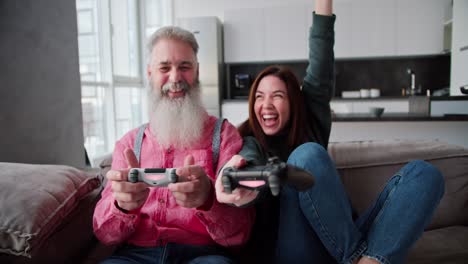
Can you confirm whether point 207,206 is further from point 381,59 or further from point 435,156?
point 381,59

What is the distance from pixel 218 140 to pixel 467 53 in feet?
13.8

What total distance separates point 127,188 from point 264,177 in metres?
0.36

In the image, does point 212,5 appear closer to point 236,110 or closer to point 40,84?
point 236,110

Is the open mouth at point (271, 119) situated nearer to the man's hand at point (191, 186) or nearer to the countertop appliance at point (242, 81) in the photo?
the man's hand at point (191, 186)

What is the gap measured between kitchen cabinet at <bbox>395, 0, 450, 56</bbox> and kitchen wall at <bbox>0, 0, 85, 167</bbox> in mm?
4227

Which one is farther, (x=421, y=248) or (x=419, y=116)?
(x=419, y=116)

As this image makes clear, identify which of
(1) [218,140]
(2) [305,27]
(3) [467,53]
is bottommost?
(1) [218,140]

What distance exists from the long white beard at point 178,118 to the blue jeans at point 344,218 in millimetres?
364

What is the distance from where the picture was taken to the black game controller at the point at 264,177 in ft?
2.40

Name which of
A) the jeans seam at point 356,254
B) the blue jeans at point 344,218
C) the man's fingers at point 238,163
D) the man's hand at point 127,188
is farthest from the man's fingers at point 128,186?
the jeans seam at point 356,254

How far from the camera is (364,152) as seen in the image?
1.53 metres

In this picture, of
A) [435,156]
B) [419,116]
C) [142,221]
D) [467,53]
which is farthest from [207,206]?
[467,53]

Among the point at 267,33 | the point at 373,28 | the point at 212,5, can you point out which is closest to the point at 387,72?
the point at 373,28

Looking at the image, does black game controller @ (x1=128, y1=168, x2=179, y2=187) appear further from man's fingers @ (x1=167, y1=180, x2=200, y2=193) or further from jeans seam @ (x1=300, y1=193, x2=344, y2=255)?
jeans seam @ (x1=300, y1=193, x2=344, y2=255)
